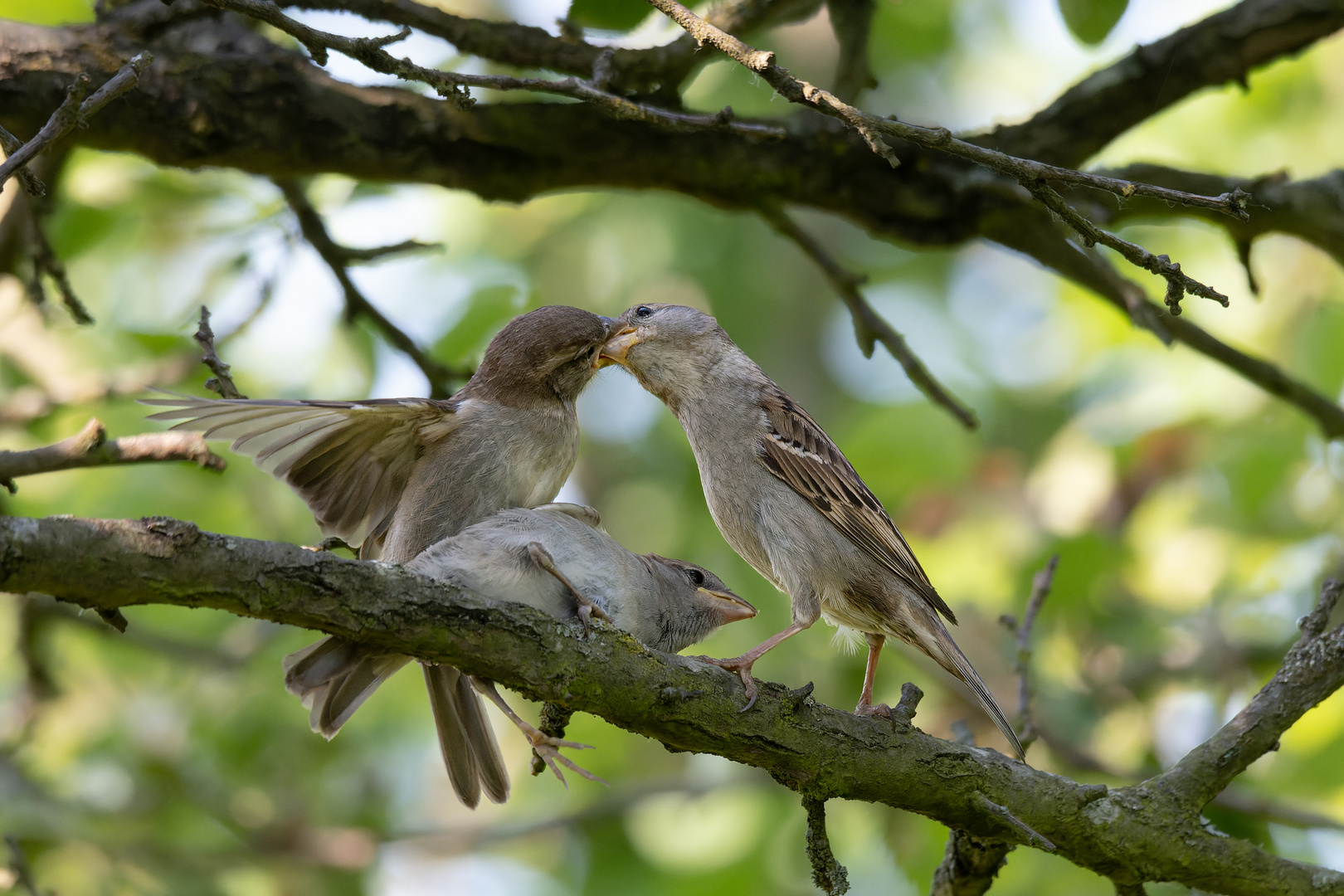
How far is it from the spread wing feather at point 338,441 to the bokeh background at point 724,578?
150 centimetres

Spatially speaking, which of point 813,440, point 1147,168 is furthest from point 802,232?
point 1147,168

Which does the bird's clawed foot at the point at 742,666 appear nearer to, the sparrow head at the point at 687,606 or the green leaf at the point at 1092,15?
the sparrow head at the point at 687,606

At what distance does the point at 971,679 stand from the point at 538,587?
1605 millimetres

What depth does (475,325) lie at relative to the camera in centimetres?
554

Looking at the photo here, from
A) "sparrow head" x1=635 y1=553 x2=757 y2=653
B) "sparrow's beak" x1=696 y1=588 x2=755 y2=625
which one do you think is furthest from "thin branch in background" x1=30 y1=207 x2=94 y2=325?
"sparrow's beak" x1=696 y1=588 x2=755 y2=625

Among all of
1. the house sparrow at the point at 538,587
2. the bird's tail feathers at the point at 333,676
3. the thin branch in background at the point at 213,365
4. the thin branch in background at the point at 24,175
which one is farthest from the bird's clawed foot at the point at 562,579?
the thin branch in background at the point at 24,175

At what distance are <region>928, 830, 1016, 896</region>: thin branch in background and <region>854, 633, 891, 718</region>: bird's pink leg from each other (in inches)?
17.2

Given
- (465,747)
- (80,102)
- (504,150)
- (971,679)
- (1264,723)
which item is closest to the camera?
(80,102)

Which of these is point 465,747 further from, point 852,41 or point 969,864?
point 852,41

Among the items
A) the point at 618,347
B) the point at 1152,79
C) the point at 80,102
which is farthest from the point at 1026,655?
the point at 80,102

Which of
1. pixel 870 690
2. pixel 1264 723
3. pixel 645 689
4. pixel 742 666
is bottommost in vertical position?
pixel 645 689

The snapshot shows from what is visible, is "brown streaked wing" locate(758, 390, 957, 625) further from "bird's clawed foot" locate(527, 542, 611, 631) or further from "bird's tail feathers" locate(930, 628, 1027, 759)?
"bird's clawed foot" locate(527, 542, 611, 631)

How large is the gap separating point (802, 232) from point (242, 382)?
9.16 ft

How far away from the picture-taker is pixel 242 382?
5547 millimetres
